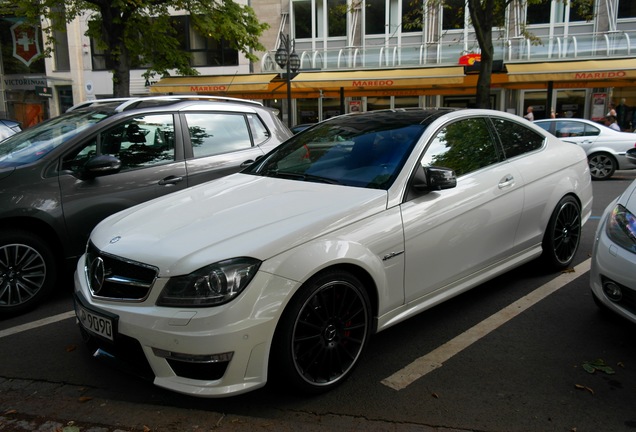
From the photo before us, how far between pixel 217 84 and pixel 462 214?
56.4 feet

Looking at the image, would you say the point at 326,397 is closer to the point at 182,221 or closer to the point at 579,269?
the point at 182,221

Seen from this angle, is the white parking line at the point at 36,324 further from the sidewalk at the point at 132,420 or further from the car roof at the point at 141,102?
the car roof at the point at 141,102

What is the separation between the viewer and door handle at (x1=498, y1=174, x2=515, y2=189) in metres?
3.88

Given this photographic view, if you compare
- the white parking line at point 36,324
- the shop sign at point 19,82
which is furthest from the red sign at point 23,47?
the white parking line at point 36,324

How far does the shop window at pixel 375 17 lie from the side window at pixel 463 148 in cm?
2043

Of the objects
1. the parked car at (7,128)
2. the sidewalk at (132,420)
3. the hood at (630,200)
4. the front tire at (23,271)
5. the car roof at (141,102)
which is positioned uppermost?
the car roof at (141,102)

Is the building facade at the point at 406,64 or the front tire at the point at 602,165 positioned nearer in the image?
the front tire at the point at 602,165

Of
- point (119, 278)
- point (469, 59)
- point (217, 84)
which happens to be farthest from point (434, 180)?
point (469, 59)

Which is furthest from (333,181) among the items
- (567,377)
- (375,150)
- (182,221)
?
(567,377)

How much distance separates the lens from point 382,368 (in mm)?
3145

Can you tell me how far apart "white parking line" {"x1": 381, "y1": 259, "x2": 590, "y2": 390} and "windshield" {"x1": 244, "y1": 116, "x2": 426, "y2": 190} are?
45.3 inches

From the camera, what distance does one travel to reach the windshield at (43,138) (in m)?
4.33

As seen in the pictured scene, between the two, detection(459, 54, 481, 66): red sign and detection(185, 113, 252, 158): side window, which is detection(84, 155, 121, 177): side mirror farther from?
detection(459, 54, 481, 66): red sign

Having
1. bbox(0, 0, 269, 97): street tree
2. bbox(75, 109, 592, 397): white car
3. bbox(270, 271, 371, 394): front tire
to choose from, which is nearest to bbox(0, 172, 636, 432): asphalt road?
bbox(270, 271, 371, 394): front tire
